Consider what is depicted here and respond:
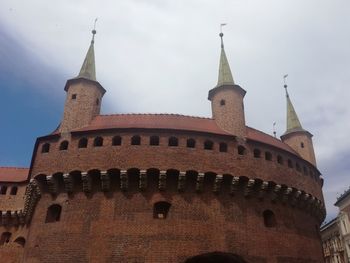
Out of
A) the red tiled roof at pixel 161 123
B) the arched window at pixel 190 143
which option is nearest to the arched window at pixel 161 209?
the arched window at pixel 190 143

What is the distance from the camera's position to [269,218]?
73.4ft

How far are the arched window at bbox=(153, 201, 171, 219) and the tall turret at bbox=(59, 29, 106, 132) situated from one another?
6.74 metres

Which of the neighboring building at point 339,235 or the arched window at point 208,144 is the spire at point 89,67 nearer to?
the arched window at point 208,144

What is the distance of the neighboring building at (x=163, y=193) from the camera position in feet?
63.8

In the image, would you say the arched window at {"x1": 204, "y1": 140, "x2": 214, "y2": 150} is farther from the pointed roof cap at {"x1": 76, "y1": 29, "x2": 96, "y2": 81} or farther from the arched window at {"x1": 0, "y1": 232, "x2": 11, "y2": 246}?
the arched window at {"x1": 0, "y1": 232, "x2": 11, "y2": 246}

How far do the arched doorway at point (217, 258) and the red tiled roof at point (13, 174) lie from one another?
57.6ft

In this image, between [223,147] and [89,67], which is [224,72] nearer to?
[223,147]

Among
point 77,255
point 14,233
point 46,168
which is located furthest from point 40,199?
point 14,233

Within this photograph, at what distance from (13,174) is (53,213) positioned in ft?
39.6

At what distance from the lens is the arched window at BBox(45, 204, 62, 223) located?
21.2 m

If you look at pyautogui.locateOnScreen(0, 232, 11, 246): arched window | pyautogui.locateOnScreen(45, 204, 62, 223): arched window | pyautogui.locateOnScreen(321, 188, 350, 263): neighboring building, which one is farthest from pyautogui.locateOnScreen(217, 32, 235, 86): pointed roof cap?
pyautogui.locateOnScreen(321, 188, 350, 263): neighboring building

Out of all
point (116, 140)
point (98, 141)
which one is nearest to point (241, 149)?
point (116, 140)

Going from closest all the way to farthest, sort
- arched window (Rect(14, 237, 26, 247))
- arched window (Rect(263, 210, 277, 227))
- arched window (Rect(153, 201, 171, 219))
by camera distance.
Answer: arched window (Rect(153, 201, 171, 219))
arched window (Rect(263, 210, 277, 227))
arched window (Rect(14, 237, 26, 247))

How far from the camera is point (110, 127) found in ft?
72.2
